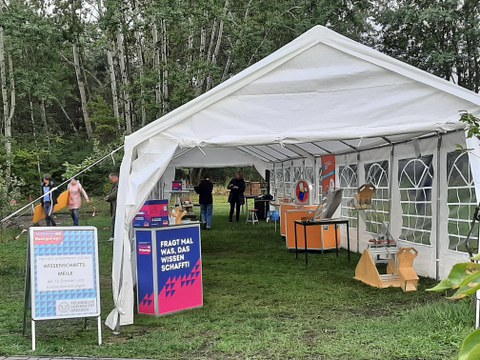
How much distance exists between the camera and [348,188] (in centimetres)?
1206

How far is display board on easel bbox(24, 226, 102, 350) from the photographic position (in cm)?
551

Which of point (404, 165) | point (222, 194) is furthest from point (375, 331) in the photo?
point (222, 194)

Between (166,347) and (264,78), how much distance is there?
10.7 feet

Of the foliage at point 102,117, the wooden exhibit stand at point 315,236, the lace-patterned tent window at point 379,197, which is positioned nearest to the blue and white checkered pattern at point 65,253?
the lace-patterned tent window at point 379,197

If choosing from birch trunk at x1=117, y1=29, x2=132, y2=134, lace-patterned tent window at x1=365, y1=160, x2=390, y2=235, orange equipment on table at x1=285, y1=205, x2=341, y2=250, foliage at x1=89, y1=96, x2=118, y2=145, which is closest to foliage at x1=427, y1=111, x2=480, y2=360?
lace-patterned tent window at x1=365, y1=160, x2=390, y2=235

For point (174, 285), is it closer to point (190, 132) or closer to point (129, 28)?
point (190, 132)

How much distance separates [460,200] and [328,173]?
18.5ft

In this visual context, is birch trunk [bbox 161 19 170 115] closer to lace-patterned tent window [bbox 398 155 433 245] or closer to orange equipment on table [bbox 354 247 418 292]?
lace-patterned tent window [bbox 398 155 433 245]

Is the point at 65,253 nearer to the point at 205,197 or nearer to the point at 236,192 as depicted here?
the point at 205,197

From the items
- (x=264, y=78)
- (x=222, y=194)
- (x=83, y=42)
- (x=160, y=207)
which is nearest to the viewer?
(x=264, y=78)

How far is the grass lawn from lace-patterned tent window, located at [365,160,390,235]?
124 cm

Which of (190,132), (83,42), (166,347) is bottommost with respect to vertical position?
(166,347)

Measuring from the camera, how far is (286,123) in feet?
21.4

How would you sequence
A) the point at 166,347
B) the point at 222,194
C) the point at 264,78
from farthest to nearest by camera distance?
the point at 222,194 < the point at 264,78 < the point at 166,347
